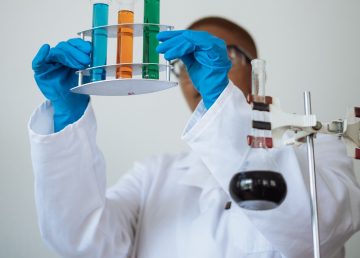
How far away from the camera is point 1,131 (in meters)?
1.84

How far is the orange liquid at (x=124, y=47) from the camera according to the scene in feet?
3.11

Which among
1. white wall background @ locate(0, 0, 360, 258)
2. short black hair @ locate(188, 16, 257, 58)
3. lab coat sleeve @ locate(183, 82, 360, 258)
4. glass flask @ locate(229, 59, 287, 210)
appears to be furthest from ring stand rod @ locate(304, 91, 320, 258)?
white wall background @ locate(0, 0, 360, 258)

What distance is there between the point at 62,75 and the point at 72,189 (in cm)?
25

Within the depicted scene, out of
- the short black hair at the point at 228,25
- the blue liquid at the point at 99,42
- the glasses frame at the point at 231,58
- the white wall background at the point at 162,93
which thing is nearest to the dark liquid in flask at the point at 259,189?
the blue liquid at the point at 99,42

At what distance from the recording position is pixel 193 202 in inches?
53.8

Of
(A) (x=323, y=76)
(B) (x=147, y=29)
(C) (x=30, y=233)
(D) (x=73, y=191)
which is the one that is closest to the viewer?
(B) (x=147, y=29)

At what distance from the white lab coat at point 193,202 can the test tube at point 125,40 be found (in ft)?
0.58

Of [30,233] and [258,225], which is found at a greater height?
[258,225]

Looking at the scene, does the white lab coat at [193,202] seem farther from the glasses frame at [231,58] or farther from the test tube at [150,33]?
the glasses frame at [231,58]

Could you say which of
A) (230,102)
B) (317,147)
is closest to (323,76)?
(317,147)

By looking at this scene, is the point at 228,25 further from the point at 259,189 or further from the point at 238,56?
the point at 259,189

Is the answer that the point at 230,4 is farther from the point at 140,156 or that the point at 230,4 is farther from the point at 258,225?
the point at 258,225

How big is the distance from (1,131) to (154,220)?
76cm

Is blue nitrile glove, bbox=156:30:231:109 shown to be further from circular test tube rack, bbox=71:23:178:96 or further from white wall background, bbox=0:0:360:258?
white wall background, bbox=0:0:360:258
